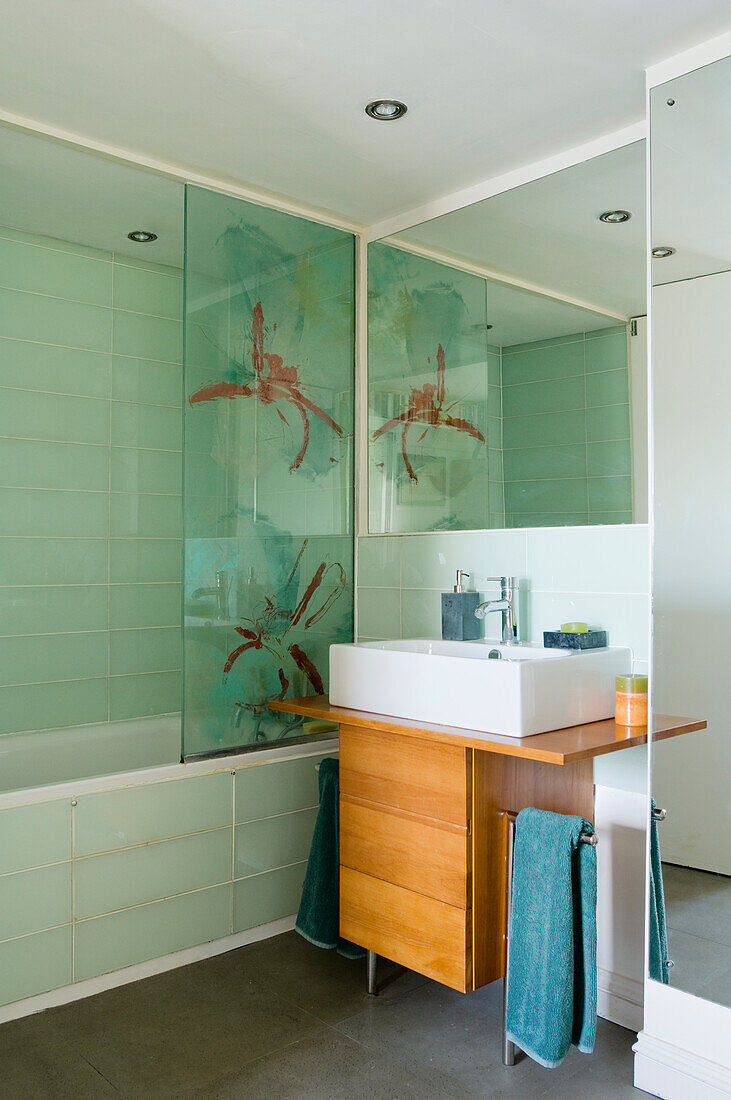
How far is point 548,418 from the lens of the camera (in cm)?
258

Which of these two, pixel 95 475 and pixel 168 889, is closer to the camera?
pixel 168 889

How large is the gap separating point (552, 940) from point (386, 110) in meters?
2.07

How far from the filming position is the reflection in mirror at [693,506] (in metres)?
1.94

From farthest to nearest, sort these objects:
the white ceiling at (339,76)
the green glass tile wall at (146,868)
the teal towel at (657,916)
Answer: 1. the green glass tile wall at (146,868)
2. the teal towel at (657,916)
3. the white ceiling at (339,76)

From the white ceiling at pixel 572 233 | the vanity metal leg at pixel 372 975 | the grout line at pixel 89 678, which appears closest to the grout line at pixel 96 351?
the grout line at pixel 89 678

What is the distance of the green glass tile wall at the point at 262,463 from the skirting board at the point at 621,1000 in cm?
120

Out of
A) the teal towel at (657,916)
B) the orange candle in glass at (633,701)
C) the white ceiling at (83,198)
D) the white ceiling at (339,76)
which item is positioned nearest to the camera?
the white ceiling at (339,76)

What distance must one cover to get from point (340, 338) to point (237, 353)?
461 mm

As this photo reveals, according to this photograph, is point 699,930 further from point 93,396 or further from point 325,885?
point 93,396

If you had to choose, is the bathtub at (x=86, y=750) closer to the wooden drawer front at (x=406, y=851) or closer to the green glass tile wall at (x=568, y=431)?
the wooden drawer front at (x=406, y=851)

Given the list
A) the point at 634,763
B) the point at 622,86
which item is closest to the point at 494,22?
the point at 622,86

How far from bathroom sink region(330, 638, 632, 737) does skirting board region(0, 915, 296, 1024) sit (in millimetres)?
828

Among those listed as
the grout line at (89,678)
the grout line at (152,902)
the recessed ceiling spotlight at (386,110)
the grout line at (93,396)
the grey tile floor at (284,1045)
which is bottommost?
the grey tile floor at (284,1045)

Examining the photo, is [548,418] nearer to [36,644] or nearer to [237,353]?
[237,353]
